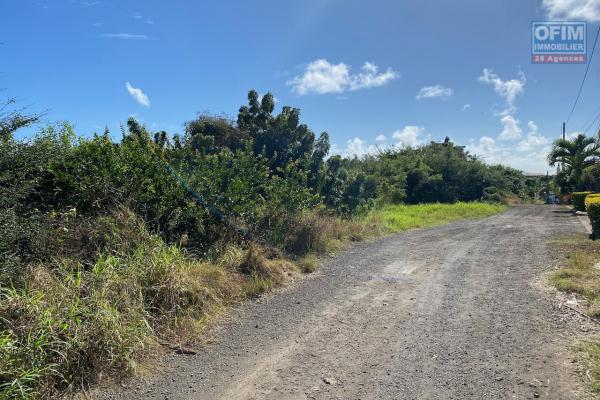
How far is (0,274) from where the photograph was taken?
4.22m

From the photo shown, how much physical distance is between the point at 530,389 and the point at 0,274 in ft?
16.9

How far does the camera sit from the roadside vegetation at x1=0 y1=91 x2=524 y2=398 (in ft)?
12.3

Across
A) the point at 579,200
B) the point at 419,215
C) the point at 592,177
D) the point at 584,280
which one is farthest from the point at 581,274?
the point at 592,177

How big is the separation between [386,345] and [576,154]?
30443 mm

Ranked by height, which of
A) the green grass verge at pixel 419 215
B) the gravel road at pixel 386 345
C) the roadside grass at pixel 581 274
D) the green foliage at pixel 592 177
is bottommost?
the gravel road at pixel 386 345

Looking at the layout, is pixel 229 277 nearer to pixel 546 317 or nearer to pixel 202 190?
pixel 202 190

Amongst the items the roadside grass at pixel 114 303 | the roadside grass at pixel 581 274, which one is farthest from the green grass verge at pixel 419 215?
the roadside grass at pixel 114 303

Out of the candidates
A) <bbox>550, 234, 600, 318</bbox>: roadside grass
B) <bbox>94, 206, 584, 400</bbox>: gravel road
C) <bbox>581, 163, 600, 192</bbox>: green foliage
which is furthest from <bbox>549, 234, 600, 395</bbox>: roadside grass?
<bbox>581, 163, 600, 192</bbox>: green foliage

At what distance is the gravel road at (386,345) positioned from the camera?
3.54m

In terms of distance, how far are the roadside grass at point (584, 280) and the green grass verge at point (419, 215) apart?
5.33 meters

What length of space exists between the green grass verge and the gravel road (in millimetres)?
7636

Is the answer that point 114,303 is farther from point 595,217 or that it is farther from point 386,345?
point 595,217

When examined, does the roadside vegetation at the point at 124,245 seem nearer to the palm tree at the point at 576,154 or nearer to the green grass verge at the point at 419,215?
the green grass verge at the point at 419,215

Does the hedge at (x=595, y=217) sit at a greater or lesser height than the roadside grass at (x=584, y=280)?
greater
